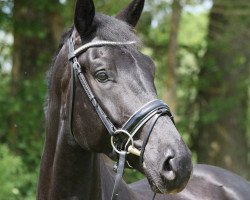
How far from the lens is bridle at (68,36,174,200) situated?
3096 mm

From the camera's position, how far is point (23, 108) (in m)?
9.41

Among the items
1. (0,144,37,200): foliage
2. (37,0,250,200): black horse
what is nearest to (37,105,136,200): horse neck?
(37,0,250,200): black horse

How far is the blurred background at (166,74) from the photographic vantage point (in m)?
8.96

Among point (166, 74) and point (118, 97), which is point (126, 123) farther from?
point (166, 74)

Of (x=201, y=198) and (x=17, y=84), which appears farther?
(x=17, y=84)

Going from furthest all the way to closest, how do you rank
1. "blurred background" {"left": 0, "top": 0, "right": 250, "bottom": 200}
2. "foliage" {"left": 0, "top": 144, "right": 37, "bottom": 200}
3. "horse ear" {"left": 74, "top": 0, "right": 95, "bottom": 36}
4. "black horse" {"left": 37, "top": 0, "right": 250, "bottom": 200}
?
"blurred background" {"left": 0, "top": 0, "right": 250, "bottom": 200}
"foliage" {"left": 0, "top": 144, "right": 37, "bottom": 200}
"horse ear" {"left": 74, "top": 0, "right": 95, "bottom": 36}
"black horse" {"left": 37, "top": 0, "right": 250, "bottom": 200}

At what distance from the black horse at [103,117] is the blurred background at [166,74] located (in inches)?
115

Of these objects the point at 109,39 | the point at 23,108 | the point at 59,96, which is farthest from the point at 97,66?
the point at 23,108

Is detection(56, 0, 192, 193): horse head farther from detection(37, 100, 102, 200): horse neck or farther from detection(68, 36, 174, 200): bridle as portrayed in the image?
detection(37, 100, 102, 200): horse neck

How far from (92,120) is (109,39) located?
0.47 metres

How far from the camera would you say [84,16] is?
347 cm

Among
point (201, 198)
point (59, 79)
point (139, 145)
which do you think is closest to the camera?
point (139, 145)

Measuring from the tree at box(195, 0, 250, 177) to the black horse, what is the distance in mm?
8336

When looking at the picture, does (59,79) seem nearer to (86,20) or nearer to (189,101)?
(86,20)
